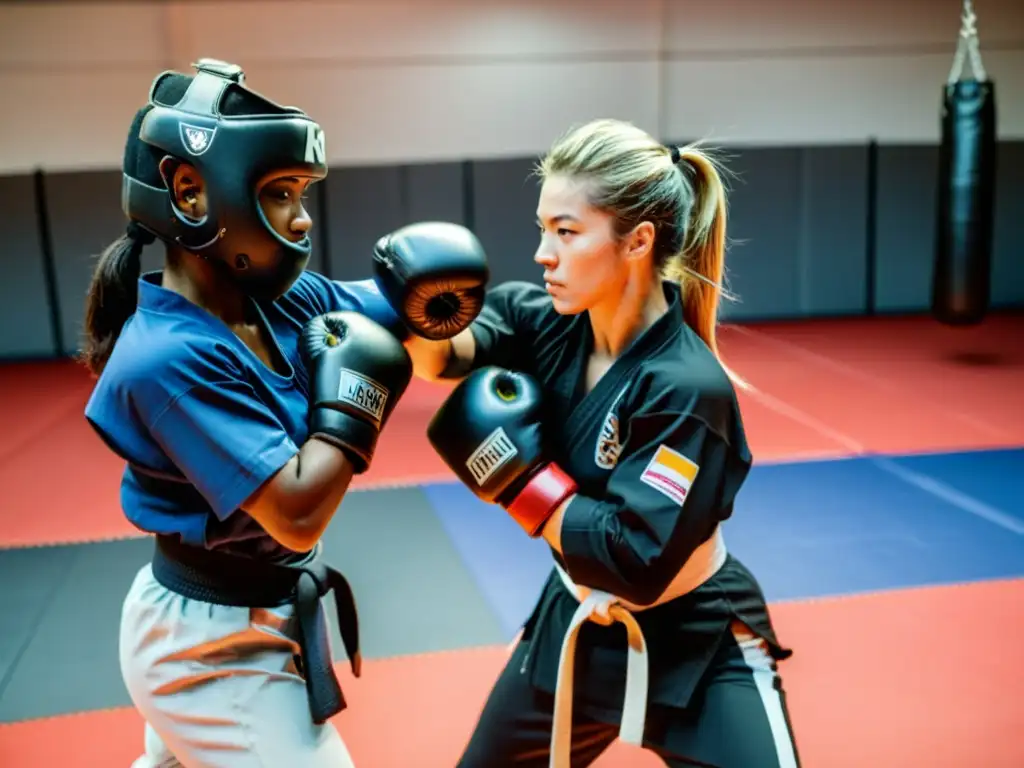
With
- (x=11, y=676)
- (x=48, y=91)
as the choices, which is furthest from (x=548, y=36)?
(x=11, y=676)

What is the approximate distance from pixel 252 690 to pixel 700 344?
1.08 metres

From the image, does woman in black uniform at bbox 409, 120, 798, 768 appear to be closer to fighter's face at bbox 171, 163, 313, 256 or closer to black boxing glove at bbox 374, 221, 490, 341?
black boxing glove at bbox 374, 221, 490, 341

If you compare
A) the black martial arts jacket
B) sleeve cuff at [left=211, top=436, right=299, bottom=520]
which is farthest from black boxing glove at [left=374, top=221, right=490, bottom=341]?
sleeve cuff at [left=211, top=436, right=299, bottom=520]

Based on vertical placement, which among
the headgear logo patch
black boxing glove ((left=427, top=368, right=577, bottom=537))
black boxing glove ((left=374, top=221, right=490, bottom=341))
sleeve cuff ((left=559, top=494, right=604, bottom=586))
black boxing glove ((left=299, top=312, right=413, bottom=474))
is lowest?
sleeve cuff ((left=559, top=494, right=604, bottom=586))

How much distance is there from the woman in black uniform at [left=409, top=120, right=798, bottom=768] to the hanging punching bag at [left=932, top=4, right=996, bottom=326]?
18.5 ft

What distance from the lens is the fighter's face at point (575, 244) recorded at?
6.49 feet

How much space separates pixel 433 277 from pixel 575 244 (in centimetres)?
30

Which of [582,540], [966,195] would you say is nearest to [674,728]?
[582,540]

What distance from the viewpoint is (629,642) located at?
199cm

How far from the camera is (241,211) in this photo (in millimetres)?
1764

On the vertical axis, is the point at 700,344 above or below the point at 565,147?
below

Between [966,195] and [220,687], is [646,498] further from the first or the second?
[966,195]

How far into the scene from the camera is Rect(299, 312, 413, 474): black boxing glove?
1799 millimetres

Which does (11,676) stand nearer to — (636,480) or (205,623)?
(205,623)
